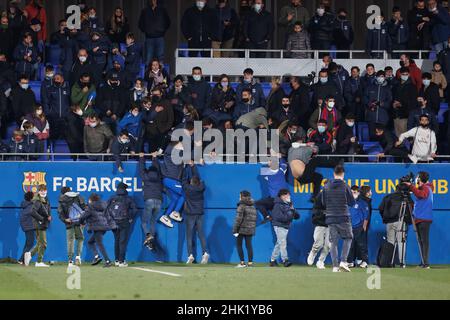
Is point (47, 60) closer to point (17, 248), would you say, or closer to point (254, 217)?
point (17, 248)

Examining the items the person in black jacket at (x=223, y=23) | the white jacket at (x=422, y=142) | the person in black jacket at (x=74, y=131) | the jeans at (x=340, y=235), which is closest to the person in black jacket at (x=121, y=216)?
the person in black jacket at (x=74, y=131)

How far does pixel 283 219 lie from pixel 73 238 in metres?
4.42

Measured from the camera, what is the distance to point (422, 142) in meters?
29.9

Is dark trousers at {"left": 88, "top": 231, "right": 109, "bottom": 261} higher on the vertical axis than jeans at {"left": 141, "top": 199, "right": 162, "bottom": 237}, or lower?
lower

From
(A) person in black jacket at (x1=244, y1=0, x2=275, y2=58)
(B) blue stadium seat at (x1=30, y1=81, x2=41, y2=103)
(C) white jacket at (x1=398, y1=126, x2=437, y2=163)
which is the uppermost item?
(A) person in black jacket at (x1=244, y1=0, x2=275, y2=58)

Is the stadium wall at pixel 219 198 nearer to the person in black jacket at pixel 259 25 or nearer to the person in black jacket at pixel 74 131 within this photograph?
the person in black jacket at pixel 74 131

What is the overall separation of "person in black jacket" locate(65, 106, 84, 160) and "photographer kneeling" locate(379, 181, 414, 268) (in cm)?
714

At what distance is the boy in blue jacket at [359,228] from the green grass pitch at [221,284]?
2.40m

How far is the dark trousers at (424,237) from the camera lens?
1093 inches

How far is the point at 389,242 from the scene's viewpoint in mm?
28250

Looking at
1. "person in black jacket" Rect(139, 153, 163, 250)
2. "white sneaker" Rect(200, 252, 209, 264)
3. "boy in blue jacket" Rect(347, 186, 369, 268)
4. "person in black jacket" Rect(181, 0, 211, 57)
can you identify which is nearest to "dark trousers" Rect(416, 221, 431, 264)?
"boy in blue jacket" Rect(347, 186, 369, 268)

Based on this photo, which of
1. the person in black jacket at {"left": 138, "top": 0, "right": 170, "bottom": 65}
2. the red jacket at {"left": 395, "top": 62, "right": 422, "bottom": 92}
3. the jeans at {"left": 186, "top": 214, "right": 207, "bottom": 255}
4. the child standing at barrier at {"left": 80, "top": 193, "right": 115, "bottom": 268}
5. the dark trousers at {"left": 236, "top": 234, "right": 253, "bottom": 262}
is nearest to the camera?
the child standing at barrier at {"left": 80, "top": 193, "right": 115, "bottom": 268}

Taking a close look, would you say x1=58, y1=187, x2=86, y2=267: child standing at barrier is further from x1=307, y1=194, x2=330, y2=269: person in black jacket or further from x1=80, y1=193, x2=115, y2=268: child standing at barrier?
x1=307, y1=194, x2=330, y2=269: person in black jacket

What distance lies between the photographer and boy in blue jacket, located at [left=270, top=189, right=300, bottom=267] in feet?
92.1
